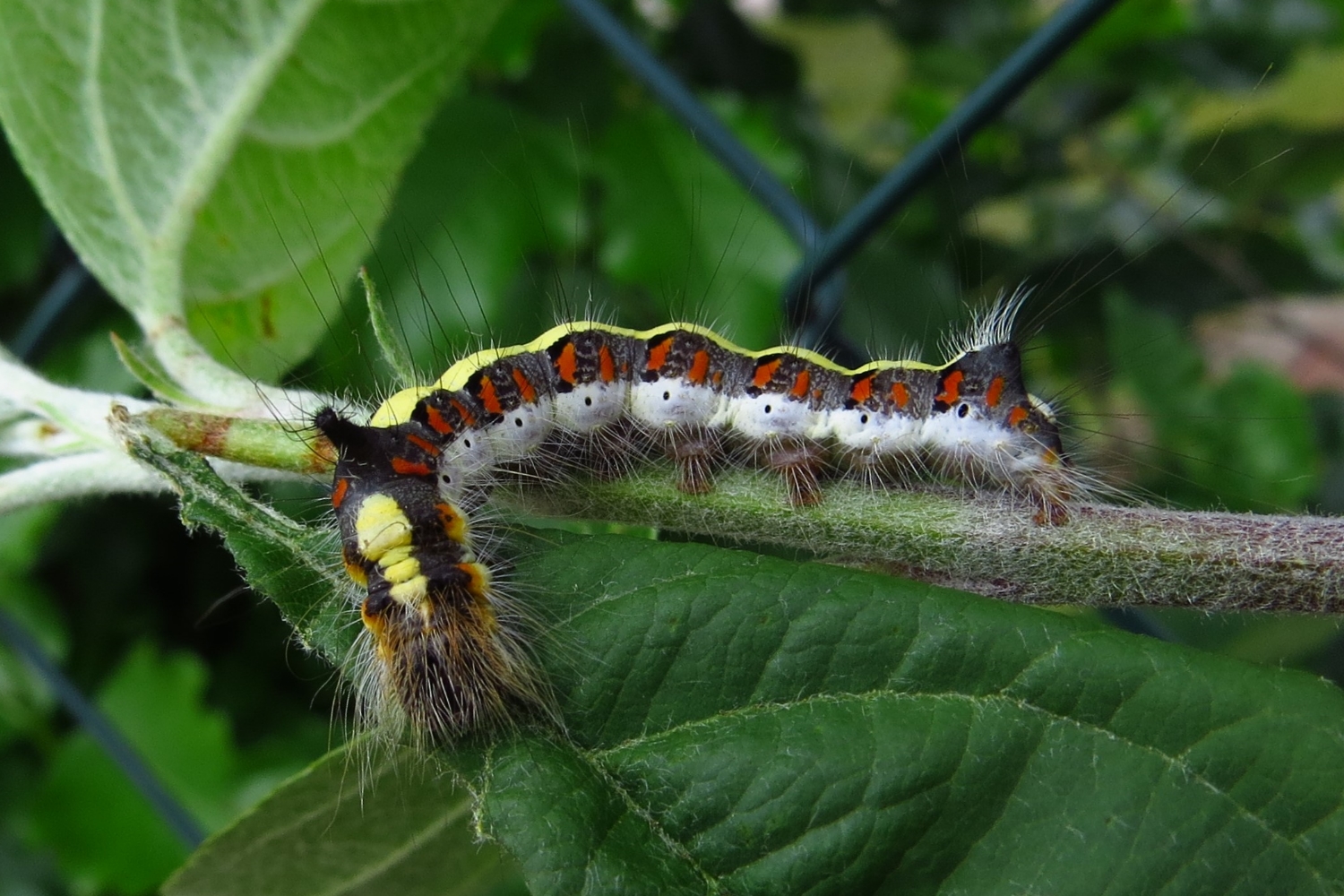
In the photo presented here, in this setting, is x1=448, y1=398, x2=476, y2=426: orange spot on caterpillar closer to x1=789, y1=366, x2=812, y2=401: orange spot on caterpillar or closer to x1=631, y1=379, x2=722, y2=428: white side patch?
x1=631, y1=379, x2=722, y2=428: white side patch

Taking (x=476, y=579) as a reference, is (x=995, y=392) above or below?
above

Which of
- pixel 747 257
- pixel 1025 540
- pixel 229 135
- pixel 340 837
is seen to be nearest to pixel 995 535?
pixel 1025 540

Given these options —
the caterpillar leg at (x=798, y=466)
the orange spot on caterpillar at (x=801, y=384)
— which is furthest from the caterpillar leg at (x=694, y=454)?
the orange spot on caterpillar at (x=801, y=384)

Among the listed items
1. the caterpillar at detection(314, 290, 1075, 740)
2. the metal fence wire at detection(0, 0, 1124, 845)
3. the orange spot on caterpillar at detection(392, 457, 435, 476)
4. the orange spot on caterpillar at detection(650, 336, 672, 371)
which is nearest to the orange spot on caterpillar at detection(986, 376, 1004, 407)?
the caterpillar at detection(314, 290, 1075, 740)

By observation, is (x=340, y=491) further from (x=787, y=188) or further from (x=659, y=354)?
(x=787, y=188)

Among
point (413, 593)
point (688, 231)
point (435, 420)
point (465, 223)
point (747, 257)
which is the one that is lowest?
point (413, 593)

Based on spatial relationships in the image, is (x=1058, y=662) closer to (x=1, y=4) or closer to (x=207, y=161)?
(x=207, y=161)

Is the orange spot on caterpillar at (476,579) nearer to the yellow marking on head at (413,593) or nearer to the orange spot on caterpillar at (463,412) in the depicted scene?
the yellow marking on head at (413,593)
